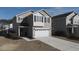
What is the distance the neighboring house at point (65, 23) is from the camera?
39.3 feet

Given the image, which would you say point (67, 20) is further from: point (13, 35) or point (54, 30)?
point (13, 35)

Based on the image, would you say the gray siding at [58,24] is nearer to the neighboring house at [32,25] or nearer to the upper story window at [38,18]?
the neighboring house at [32,25]

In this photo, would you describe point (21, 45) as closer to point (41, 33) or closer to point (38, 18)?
point (41, 33)

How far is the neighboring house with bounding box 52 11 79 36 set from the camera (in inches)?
472

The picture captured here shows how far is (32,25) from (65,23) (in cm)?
317

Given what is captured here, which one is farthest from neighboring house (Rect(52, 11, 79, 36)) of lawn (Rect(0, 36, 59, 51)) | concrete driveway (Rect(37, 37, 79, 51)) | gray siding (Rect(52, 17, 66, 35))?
lawn (Rect(0, 36, 59, 51))

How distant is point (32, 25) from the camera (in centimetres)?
1327

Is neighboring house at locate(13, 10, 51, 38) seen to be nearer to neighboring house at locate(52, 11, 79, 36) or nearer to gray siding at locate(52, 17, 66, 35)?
gray siding at locate(52, 17, 66, 35)

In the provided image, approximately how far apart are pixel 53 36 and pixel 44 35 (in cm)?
121

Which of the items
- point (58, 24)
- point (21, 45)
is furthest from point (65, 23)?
point (21, 45)

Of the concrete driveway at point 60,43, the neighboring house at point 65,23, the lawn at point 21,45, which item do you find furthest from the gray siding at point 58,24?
the lawn at point 21,45

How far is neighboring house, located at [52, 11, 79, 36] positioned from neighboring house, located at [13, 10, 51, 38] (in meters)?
0.64

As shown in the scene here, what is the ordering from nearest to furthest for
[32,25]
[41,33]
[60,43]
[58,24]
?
1. [60,43]
2. [58,24]
3. [41,33]
4. [32,25]
